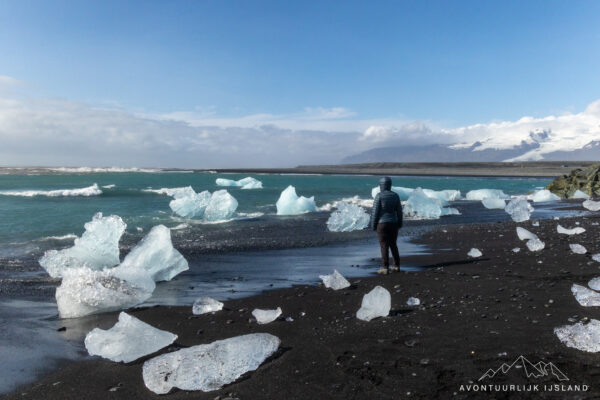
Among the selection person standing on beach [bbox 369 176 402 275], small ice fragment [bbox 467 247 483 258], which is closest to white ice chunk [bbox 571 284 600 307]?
person standing on beach [bbox 369 176 402 275]

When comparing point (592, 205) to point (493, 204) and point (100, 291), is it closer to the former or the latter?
point (493, 204)

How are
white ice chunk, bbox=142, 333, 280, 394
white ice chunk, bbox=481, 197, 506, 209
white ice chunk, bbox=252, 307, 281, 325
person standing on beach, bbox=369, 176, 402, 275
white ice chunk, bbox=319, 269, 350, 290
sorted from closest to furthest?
white ice chunk, bbox=142, 333, 280, 394
white ice chunk, bbox=252, 307, 281, 325
white ice chunk, bbox=319, 269, 350, 290
person standing on beach, bbox=369, 176, 402, 275
white ice chunk, bbox=481, 197, 506, 209

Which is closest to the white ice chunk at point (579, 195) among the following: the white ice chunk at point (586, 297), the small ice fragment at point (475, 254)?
the small ice fragment at point (475, 254)

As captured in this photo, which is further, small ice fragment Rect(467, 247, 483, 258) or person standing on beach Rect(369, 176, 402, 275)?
small ice fragment Rect(467, 247, 483, 258)

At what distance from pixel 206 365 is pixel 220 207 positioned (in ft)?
52.3

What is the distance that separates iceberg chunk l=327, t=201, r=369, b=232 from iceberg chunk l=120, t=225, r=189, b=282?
7.87m

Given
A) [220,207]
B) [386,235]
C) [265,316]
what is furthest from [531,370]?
[220,207]

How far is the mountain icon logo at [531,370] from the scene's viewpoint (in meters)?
3.42

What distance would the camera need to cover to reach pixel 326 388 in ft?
11.4

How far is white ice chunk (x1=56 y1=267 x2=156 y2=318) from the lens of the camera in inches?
228

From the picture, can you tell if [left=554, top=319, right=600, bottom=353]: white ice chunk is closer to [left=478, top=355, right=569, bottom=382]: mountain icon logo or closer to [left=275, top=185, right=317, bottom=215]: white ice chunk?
[left=478, top=355, right=569, bottom=382]: mountain icon logo

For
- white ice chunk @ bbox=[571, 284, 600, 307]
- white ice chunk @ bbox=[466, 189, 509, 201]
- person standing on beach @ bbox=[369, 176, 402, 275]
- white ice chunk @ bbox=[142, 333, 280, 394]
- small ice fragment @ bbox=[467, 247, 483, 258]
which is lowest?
white ice chunk @ bbox=[466, 189, 509, 201]

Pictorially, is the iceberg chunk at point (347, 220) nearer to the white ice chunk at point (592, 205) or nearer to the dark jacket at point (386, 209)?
the dark jacket at point (386, 209)

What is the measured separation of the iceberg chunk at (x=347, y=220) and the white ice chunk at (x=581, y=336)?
443 inches
